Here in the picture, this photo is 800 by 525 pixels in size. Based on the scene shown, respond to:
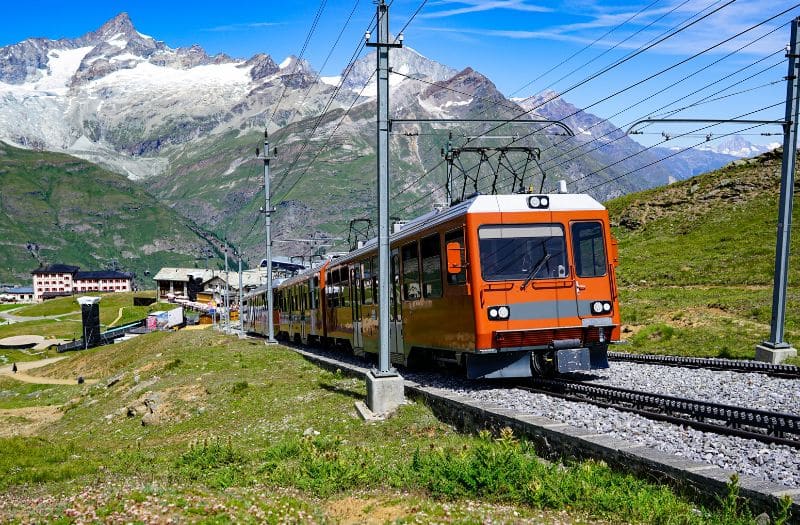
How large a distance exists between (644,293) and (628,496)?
118 feet

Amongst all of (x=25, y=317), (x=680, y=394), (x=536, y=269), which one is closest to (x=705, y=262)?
(x=536, y=269)

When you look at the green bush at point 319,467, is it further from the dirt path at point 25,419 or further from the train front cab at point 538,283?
the dirt path at point 25,419

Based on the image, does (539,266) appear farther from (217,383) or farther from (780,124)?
(217,383)

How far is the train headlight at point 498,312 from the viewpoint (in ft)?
49.3

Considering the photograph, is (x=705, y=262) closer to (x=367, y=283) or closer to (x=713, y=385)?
(x=367, y=283)

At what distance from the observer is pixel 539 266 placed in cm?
1546

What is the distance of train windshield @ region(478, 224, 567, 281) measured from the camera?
1530 centimetres

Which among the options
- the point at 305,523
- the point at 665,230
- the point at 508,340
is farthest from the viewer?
the point at 665,230

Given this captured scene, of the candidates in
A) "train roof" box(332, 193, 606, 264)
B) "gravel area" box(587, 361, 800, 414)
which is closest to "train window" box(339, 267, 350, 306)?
"train roof" box(332, 193, 606, 264)

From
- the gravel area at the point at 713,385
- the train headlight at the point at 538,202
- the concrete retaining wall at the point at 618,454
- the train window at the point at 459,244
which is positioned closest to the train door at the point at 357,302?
the train window at the point at 459,244

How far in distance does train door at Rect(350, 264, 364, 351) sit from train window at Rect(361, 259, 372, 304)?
247mm

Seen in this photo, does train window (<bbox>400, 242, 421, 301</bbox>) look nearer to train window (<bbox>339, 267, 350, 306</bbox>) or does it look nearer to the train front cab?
the train front cab

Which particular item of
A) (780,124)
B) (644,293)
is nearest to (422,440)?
(780,124)

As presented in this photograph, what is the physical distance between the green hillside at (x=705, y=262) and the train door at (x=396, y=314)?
9.82m
